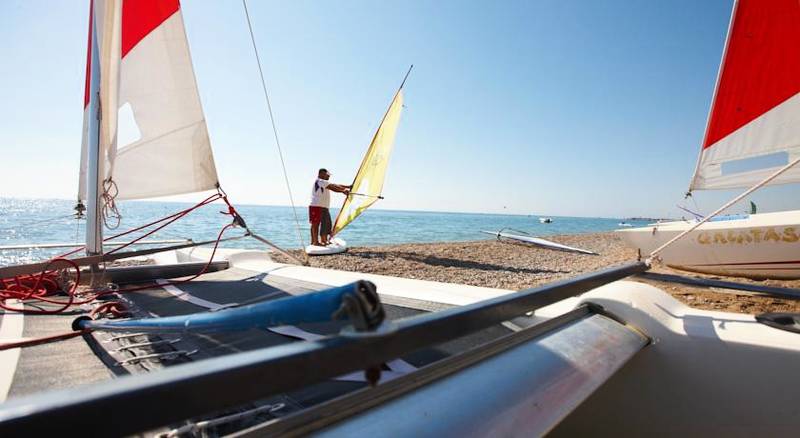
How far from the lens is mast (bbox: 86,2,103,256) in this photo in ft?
8.16

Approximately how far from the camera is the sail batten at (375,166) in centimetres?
921

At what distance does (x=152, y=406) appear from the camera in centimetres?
35

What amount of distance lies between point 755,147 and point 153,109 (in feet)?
15.8

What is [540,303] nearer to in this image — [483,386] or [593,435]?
[483,386]

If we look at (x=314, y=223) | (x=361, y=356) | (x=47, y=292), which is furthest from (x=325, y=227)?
(x=361, y=356)

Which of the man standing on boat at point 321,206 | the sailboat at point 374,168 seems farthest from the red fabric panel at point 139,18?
the sailboat at point 374,168

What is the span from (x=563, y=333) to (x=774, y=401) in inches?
28.6

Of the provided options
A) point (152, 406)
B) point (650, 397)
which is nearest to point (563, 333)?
point (650, 397)

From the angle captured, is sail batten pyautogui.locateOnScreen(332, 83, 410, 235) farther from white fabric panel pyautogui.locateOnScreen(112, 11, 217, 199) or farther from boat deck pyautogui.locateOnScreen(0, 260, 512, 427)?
boat deck pyautogui.locateOnScreen(0, 260, 512, 427)

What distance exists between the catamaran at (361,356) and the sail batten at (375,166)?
6.50 meters

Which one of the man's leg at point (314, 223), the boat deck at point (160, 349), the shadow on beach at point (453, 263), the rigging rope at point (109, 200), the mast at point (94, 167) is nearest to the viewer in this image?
the boat deck at point (160, 349)

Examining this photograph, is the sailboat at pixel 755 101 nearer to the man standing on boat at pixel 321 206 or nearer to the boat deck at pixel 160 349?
the boat deck at pixel 160 349

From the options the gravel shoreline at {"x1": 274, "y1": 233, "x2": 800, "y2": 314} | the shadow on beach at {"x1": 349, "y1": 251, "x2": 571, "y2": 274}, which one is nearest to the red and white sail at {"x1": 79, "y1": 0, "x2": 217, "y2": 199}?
the gravel shoreline at {"x1": 274, "y1": 233, "x2": 800, "y2": 314}

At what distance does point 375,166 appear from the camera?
9234 millimetres
